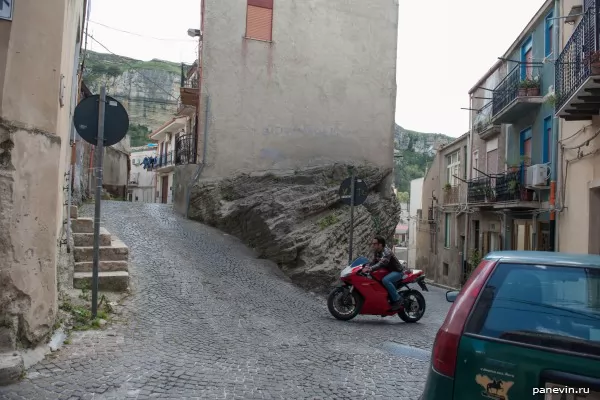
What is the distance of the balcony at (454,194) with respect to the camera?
1027 inches

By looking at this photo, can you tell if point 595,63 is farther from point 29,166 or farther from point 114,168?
point 114,168

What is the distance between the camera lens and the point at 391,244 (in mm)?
17344

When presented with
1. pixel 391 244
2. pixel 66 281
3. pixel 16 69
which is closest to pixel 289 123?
pixel 391 244

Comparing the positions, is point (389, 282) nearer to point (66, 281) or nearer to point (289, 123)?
point (66, 281)

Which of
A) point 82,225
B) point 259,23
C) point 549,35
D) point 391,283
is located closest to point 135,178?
point 259,23

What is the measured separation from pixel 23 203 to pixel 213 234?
328 inches

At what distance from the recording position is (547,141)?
1683 centimetres

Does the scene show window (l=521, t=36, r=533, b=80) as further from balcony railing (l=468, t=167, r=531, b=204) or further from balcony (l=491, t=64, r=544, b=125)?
balcony railing (l=468, t=167, r=531, b=204)

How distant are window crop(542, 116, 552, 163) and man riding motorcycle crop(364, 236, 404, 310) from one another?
10218 millimetres

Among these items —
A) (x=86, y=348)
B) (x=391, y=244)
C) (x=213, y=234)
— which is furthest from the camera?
(x=391, y=244)

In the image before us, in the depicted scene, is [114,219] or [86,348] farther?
[114,219]

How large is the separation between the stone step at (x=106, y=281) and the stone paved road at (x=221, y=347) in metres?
0.29

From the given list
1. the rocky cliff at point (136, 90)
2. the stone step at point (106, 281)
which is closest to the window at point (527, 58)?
the stone step at point (106, 281)

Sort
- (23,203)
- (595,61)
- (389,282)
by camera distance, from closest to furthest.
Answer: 1. (23,203)
2. (389,282)
3. (595,61)
